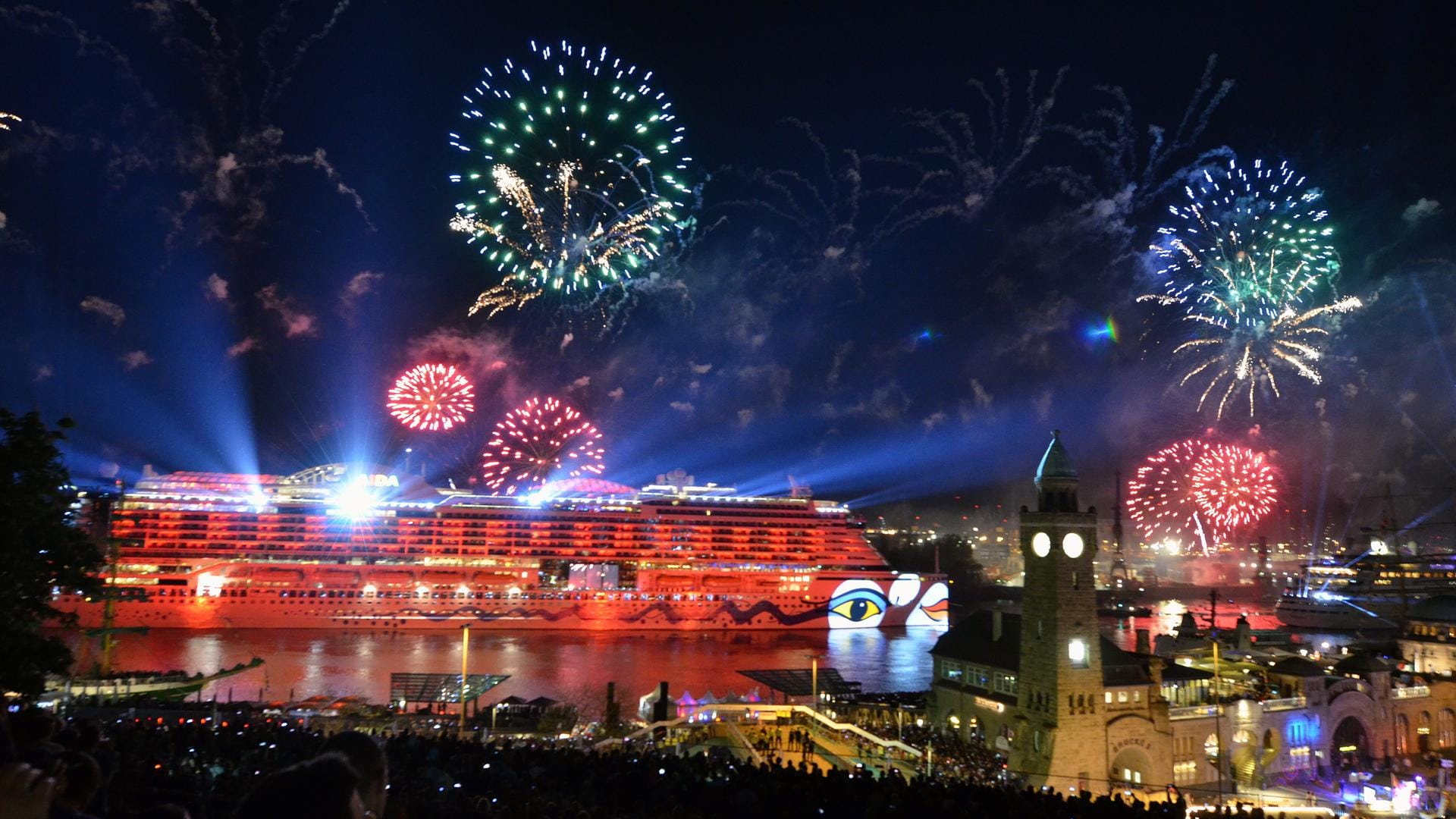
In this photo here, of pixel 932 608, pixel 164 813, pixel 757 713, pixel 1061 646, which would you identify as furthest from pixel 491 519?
pixel 164 813

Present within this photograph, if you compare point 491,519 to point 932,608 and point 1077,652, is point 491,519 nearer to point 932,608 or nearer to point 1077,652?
point 932,608

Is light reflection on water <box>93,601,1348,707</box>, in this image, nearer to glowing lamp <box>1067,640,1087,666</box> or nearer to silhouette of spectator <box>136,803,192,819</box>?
glowing lamp <box>1067,640,1087,666</box>

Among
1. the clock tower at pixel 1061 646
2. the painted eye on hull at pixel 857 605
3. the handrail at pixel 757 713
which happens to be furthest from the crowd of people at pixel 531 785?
the painted eye on hull at pixel 857 605

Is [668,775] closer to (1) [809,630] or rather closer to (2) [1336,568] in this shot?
(1) [809,630]

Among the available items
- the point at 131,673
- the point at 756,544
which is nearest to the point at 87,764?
the point at 131,673

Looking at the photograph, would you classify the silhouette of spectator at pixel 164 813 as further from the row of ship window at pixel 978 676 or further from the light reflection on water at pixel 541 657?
the light reflection on water at pixel 541 657
